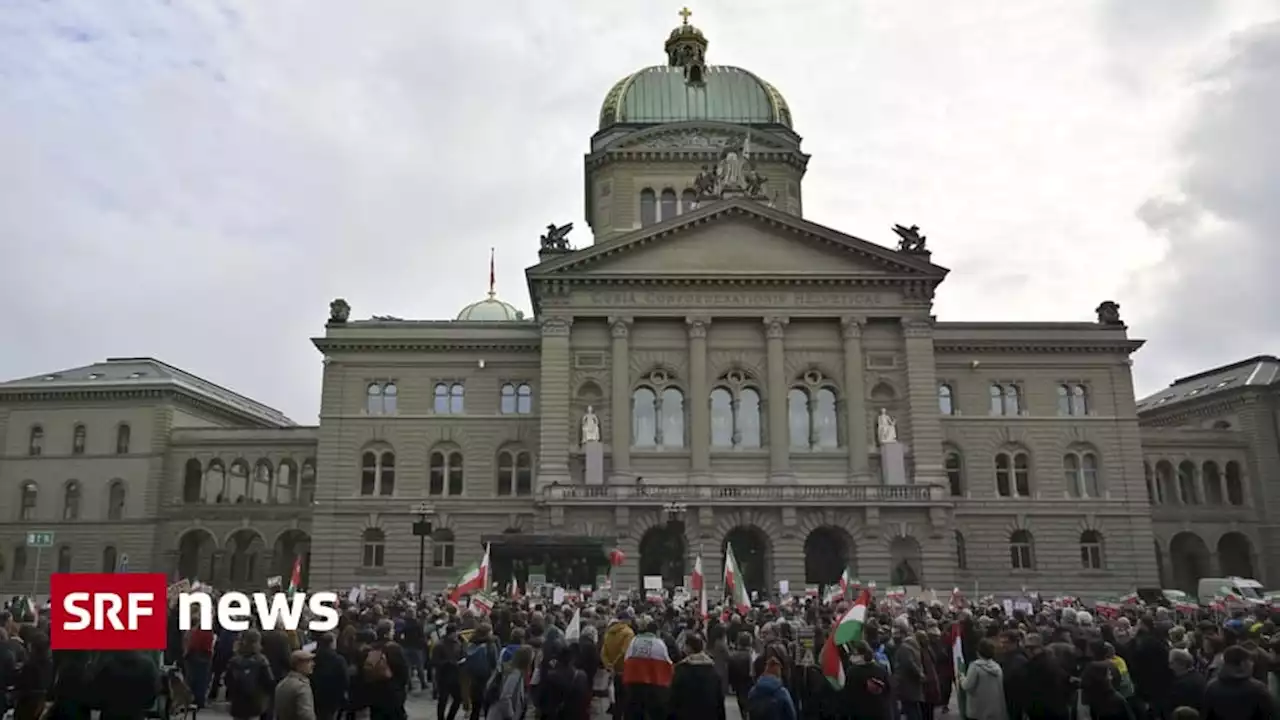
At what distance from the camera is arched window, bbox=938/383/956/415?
61312mm

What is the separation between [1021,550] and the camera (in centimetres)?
5962

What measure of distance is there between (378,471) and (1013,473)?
35484 mm

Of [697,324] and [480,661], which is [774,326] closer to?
[697,324]

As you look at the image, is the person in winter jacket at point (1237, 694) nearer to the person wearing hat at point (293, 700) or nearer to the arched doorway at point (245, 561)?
the person wearing hat at point (293, 700)

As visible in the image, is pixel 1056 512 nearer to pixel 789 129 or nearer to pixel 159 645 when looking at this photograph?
pixel 789 129

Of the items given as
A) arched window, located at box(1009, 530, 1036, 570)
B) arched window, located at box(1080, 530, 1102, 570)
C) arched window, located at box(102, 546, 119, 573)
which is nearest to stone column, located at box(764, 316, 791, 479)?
arched window, located at box(1009, 530, 1036, 570)

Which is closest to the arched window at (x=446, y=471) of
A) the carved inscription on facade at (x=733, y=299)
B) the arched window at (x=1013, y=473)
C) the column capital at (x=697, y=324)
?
the carved inscription on facade at (x=733, y=299)

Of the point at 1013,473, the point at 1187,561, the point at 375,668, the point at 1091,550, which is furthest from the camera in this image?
the point at 1187,561

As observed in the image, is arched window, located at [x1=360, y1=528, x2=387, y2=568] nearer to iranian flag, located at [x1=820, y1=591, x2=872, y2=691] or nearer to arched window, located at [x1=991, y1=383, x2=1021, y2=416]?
arched window, located at [x1=991, y1=383, x2=1021, y2=416]

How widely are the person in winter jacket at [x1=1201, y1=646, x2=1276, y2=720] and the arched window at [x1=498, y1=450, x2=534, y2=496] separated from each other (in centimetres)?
4853

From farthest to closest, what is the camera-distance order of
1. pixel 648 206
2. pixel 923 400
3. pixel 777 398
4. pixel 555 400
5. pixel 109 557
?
pixel 648 206 < pixel 109 557 < pixel 923 400 < pixel 777 398 < pixel 555 400

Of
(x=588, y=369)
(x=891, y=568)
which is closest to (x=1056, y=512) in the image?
(x=891, y=568)

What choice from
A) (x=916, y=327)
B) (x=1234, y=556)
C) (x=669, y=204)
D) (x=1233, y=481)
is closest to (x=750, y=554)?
(x=916, y=327)

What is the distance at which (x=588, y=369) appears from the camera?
185 feet
